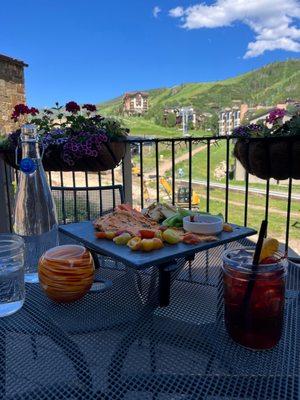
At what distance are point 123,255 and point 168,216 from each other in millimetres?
388

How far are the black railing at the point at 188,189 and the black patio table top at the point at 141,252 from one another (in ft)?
2.68

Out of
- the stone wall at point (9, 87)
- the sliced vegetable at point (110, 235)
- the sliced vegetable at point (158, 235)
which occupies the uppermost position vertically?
the stone wall at point (9, 87)

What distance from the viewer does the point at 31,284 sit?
3.34ft

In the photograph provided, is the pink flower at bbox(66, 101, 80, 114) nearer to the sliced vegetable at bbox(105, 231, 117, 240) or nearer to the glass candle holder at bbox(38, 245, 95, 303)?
the sliced vegetable at bbox(105, 231, 117, 240)

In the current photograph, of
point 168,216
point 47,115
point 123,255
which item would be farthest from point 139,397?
point 47,115

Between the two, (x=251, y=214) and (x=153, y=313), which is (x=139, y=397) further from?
(x=251, y=214)

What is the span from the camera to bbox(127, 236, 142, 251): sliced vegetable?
87 cm

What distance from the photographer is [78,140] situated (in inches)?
88.8

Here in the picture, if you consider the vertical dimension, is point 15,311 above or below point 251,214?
above

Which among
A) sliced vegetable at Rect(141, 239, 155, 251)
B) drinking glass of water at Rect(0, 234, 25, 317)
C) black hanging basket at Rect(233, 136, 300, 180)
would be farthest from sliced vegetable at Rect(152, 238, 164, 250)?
black hanging basket at Rect(233, 136, 300, 180)

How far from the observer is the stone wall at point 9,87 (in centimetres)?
828

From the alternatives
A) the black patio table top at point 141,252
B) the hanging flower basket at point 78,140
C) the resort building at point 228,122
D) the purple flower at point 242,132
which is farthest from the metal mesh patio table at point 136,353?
the resort building at point 228,122

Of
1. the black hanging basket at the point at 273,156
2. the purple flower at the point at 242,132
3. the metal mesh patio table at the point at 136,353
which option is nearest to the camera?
the metal mesh patio table at the point at 136,353

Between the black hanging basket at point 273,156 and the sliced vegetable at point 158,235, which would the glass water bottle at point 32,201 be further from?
the black hanging basket at point 273,156
